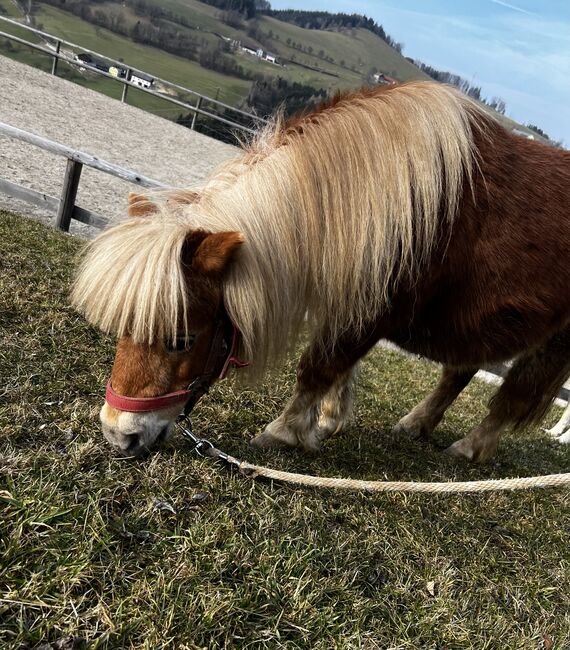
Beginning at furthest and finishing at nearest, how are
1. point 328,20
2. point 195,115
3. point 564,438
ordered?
point 328,20 → point 195,115 → point 564,438

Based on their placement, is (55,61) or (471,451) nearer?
(471,451)

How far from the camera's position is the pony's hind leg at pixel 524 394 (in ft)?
12.2

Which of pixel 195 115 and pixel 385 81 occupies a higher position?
pixel 385 81

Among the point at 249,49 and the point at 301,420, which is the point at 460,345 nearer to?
the point at 301,420

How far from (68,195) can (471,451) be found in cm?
577

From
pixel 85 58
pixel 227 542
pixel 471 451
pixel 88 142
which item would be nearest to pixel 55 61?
pixel 85 58

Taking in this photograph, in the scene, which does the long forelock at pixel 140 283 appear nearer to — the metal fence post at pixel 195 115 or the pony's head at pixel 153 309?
the pony's head at pixel 153 309

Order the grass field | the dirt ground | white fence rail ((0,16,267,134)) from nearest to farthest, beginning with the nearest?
the grass field < the dirt ground < white fence rail ((0,16,267,134))

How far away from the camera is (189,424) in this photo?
10.1 feet

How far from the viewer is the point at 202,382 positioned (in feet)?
8.13

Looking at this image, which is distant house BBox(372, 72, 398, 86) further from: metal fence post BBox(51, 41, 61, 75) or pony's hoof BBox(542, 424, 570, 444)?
metal fence post BBox(51, 41, 61, 75)

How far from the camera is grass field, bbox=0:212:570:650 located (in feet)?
5.93

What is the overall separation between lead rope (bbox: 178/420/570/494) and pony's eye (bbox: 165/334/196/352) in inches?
24.3

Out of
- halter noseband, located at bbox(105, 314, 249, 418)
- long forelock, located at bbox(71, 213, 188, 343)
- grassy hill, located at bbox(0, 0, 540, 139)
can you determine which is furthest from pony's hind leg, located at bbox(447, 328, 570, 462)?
grassy hill, located at bbox(0, 0, 540, 139)
